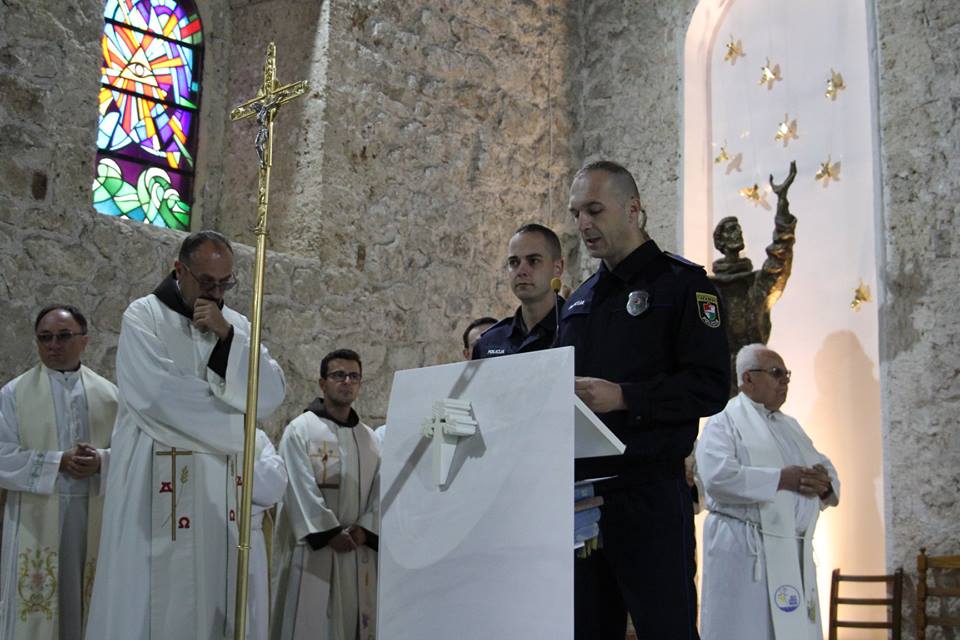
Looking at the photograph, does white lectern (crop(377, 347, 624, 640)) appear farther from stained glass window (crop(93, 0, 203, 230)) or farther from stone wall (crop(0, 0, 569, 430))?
stained glass window (crop(93, 0, 203, 230))

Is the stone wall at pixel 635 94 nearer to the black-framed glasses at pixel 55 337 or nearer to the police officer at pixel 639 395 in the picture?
the black-framed glasses at pixel 55 337

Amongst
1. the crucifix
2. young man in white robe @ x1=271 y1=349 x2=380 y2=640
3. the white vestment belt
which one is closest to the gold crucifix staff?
the crucifix

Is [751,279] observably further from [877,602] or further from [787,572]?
[787,572]

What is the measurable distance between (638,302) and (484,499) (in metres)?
0.72

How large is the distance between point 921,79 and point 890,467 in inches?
94.6

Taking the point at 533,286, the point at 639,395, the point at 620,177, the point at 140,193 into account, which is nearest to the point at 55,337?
the point at 140,193

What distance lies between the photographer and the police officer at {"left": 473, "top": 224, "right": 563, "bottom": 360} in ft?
12.8

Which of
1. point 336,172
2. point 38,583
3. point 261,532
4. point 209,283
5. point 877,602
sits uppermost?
point 336,172

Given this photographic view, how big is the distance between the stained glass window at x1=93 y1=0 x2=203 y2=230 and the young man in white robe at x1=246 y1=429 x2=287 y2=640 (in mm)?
2148

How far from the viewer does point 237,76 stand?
700cm

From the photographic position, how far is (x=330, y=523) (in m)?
5.03

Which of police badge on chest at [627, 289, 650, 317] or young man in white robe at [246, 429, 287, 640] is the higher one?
police badge on chest at [627, 289, 650, 317]

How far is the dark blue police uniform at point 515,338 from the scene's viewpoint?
3.91 meters

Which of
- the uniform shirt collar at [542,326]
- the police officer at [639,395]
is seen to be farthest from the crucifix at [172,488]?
the police officer at [639,395]
